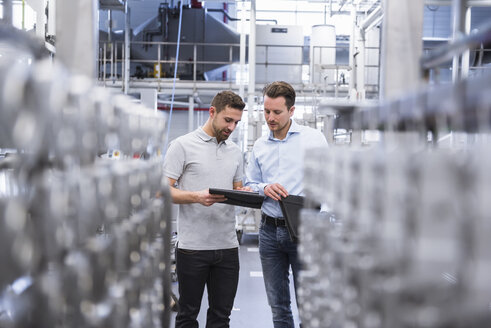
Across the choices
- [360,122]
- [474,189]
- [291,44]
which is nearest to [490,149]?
[474,189]

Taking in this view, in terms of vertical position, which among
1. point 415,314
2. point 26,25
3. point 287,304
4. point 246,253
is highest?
point 26,25

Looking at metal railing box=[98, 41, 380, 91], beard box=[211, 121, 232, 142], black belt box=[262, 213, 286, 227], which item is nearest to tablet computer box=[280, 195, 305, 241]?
black belt box=[262, 213, 286, 227]

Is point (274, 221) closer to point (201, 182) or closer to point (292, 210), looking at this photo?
point (292, 210)

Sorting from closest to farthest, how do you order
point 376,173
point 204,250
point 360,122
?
point 376,173
point 360,122
point 204,250

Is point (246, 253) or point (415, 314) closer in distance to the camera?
point (415, 314)

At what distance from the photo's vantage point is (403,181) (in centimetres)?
57

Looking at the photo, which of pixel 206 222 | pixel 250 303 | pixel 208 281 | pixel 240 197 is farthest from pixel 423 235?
pixel 250 303

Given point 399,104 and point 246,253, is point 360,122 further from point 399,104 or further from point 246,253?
point 246,253

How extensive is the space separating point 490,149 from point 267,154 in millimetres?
1816

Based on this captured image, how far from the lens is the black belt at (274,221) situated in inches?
87.1

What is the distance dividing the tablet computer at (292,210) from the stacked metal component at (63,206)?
4.23ft

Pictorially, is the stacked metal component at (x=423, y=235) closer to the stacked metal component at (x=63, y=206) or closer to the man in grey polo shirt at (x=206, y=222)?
the stacked metal component at (x=63, y=206)

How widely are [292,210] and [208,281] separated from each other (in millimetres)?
526

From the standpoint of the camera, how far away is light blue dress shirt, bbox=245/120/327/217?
7.39 ft
